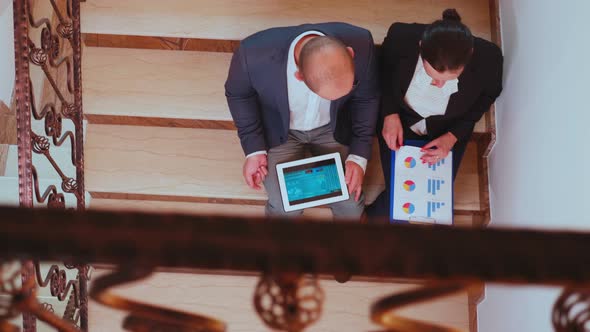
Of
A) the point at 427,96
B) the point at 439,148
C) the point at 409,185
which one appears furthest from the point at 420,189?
the point at 427,96

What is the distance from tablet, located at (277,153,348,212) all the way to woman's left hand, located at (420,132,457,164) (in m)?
0.39

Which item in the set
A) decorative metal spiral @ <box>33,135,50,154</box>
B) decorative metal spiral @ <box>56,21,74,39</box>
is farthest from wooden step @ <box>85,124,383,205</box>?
decorative metal spiral @ <box>33,135,50,154</box>

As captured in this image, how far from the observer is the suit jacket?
2898 millimetres

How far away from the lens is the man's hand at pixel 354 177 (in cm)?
314

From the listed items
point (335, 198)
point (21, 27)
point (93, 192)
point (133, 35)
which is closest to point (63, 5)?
point (133, 35)

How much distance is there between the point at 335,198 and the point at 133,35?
4.02 ft

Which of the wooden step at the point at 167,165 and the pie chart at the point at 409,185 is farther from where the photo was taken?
the wooden step at the point at 167,165

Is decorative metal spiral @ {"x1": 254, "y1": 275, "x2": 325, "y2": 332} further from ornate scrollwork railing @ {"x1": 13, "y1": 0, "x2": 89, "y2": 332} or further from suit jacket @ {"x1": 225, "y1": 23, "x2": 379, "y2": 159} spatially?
suit jacket @ {"x1": 225, "y1": 23, "x2": 379, "y2": 159}

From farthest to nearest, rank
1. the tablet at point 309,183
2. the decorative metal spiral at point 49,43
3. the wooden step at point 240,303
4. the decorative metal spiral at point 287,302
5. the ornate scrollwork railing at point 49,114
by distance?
1. the wooden step at point 240,303
2. the tablet at point 309,183
3. the decorative metal spiral at point 49,43
4. the ornate scrollwork railing at point 49,114
5. the decorative metal spiral at point 287,302

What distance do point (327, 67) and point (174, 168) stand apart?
3.83ft

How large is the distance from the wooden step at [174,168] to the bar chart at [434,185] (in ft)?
0.98

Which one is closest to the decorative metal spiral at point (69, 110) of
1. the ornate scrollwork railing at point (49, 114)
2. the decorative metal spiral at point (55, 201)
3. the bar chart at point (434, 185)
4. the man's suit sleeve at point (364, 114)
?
the ornate scrollwork railing at point (49, 114)

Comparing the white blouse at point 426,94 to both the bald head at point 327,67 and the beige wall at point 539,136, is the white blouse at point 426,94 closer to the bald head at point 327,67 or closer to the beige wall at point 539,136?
the beige wall at point 539,136

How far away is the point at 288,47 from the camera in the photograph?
2877 mm
